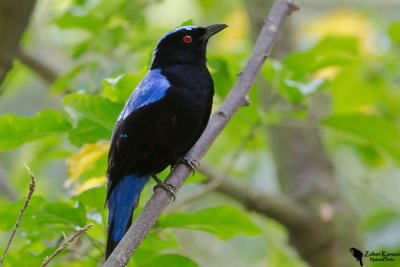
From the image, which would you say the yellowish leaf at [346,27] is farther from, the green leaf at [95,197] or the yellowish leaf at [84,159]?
the green leaf at [95,197]

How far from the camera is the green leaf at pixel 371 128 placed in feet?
11.2

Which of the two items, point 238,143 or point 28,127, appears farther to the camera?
point 238,143

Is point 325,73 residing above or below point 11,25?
above

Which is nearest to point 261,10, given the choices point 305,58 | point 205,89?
point 305,58

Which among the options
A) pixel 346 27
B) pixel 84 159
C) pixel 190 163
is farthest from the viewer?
pixel 346 27

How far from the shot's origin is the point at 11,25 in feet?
8.74

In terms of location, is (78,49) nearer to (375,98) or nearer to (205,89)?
(205,89)

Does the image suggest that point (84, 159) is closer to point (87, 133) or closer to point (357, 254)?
point (87, 133)

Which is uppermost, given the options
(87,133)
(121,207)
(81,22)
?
(81,22)

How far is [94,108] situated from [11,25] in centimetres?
59

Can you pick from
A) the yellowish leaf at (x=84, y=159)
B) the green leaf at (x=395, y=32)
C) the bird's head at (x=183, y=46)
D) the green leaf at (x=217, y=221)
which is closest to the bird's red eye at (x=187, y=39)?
the bird's head at (x=183, y=46)

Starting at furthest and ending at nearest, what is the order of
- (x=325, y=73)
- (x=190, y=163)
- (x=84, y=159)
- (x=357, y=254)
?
(x=325, y=73), (x=357, y=254), (x=84, y=159), (x=190, y=163)

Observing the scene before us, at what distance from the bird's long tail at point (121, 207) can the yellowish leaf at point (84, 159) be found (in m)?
0.21
